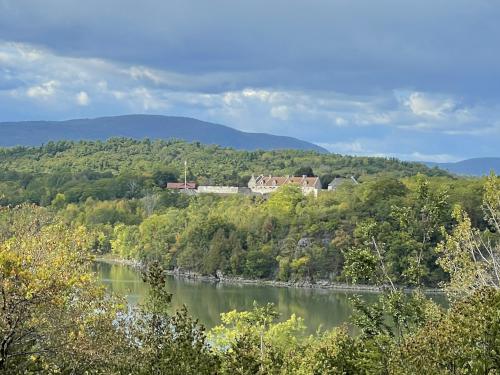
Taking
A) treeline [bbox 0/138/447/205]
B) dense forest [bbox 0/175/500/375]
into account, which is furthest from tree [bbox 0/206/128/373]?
treeline [bbox 0/138/447/205]

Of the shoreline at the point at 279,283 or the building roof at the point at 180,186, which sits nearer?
the shoreline at the point at 279,283

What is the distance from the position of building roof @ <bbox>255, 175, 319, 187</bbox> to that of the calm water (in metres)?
37.9

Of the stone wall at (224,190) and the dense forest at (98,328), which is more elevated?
the dense forest at (98,328)

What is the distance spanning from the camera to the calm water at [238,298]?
4956 cm

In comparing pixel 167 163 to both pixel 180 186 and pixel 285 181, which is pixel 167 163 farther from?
pixel 285 181

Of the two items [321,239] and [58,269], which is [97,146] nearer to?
[321,239]

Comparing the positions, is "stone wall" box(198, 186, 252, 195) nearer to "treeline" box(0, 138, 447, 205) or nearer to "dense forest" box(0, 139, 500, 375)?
"treeline" box(0, 138, 447, 205)

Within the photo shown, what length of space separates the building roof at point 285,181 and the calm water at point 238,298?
37.9 metres

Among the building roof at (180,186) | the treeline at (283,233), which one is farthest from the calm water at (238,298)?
the building roof at (180,186)

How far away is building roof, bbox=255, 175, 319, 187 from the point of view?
11000cm

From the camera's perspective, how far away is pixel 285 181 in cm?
11262

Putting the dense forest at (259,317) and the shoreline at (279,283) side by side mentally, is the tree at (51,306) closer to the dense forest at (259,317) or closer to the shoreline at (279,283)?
the dense forest at (259,317)

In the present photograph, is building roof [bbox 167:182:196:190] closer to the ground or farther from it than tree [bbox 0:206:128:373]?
closer to the ground

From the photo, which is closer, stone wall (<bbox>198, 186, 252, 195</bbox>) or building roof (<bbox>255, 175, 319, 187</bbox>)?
building roof (<bbox>255, 175, 319, 187</bbox>)
